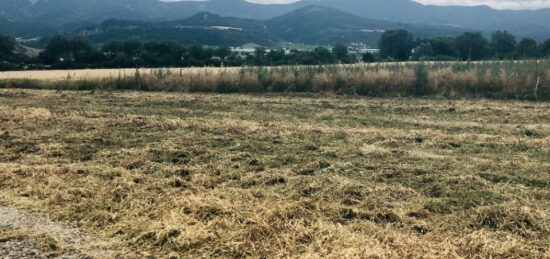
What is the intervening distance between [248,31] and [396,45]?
71560mm

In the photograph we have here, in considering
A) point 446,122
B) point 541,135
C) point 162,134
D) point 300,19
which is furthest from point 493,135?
point 300,19

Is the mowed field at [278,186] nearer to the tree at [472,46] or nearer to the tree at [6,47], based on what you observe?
the tree at [472,46]

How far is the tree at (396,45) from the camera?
60594mm

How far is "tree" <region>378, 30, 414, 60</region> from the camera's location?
60.6 meters

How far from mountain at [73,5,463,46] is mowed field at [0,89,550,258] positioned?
91.8 metres

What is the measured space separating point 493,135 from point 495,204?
4840 millimetres

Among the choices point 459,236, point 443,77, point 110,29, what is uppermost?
point 110,29

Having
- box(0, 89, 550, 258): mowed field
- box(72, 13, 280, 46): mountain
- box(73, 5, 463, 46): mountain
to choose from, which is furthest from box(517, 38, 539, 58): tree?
box(72, 13, 280, 46): mountain

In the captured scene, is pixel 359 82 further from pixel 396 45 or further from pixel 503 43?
pixel 396 45

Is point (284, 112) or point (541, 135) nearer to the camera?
point (541, 135)

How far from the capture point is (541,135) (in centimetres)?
1006

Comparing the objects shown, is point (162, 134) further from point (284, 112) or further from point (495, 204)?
point (495, 204)

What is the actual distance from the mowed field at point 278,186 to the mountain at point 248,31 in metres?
91.8

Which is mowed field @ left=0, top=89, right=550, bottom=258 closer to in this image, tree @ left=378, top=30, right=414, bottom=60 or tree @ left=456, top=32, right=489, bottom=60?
tree @ left=456, top=32, right=489, bottom=60
